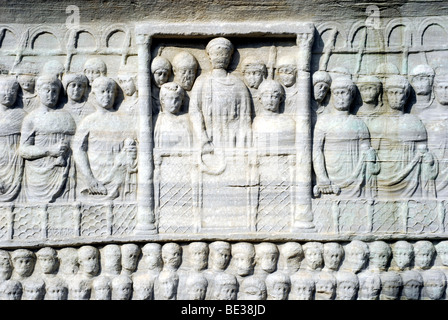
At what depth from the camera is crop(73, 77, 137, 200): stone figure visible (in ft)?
21.3

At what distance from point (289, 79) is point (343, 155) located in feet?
2.98

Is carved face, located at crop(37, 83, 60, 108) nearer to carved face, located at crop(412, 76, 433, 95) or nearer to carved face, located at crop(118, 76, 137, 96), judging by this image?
carved face, located at crop(118, 76, 137, 96)

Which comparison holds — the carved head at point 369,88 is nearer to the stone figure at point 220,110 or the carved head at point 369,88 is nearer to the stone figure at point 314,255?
the stone figure at point 220,110

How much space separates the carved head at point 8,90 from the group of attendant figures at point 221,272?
56.6 inches

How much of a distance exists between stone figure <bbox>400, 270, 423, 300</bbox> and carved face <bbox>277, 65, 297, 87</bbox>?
2.17 m

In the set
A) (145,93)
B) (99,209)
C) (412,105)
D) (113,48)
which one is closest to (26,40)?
(113,48)

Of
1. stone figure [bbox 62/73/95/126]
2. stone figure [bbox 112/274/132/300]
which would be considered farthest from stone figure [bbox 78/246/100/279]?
stone figure [bbox 62/73/95/126]

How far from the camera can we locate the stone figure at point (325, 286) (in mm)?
6461

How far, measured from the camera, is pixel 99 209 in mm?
6469

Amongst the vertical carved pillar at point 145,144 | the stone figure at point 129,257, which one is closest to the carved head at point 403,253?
the vertical carved pillar at point 145,144

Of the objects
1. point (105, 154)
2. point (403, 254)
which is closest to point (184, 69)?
point (105, 154)

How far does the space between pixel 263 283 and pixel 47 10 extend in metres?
3.34

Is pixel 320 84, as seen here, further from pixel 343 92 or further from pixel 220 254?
pixel 220 254

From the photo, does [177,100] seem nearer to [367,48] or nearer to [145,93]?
[145,93]
